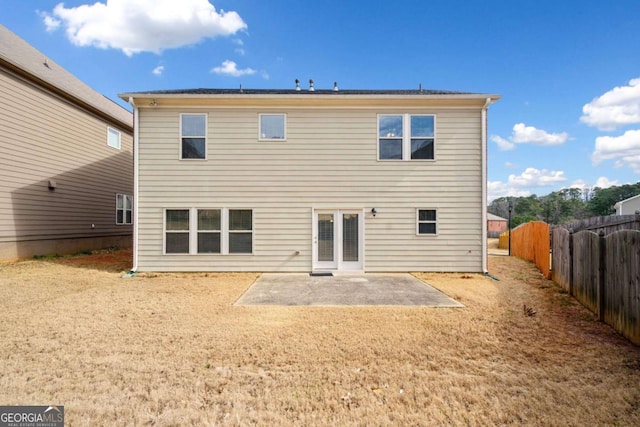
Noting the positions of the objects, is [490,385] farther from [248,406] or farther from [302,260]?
[302,260]

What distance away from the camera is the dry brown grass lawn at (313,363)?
2424 millimetres

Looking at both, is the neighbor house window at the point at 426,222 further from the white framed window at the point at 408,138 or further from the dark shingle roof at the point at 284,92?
the dark shingle roof at the point at 284,92

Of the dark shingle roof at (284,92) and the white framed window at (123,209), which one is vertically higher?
the dark shingle roof at (284,92)

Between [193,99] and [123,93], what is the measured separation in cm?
193

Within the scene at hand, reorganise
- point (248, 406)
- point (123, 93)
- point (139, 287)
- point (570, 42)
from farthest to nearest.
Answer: point (570, 42), point (123, 93), point (139, 287), point (248, 406)

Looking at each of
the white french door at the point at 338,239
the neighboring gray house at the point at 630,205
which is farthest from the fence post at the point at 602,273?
the neighboring gray house at the point at 630,205

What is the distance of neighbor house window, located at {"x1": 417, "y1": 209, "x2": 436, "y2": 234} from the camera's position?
8.78m

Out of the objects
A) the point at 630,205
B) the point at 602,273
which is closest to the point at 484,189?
the point at 602,273

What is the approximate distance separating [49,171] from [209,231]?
25.1ft

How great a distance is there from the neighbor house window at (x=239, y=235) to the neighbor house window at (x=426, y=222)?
5.08 meters

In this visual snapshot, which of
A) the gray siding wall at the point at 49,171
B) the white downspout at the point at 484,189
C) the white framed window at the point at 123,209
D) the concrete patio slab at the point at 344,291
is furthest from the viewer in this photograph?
the white framed window at the point at 123,209

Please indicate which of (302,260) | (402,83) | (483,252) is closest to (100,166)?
(302,260)

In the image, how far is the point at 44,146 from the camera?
10875 millimetres

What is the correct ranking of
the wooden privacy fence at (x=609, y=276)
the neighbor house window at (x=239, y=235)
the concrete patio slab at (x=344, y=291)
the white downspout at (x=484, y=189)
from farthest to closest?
the neighbor house window at (x=239, y=235), the white downspout at (x=484, y=189), the concrete patio slab at (x=344, y=291), the wooden privacy fence at (x=609, y=276)
